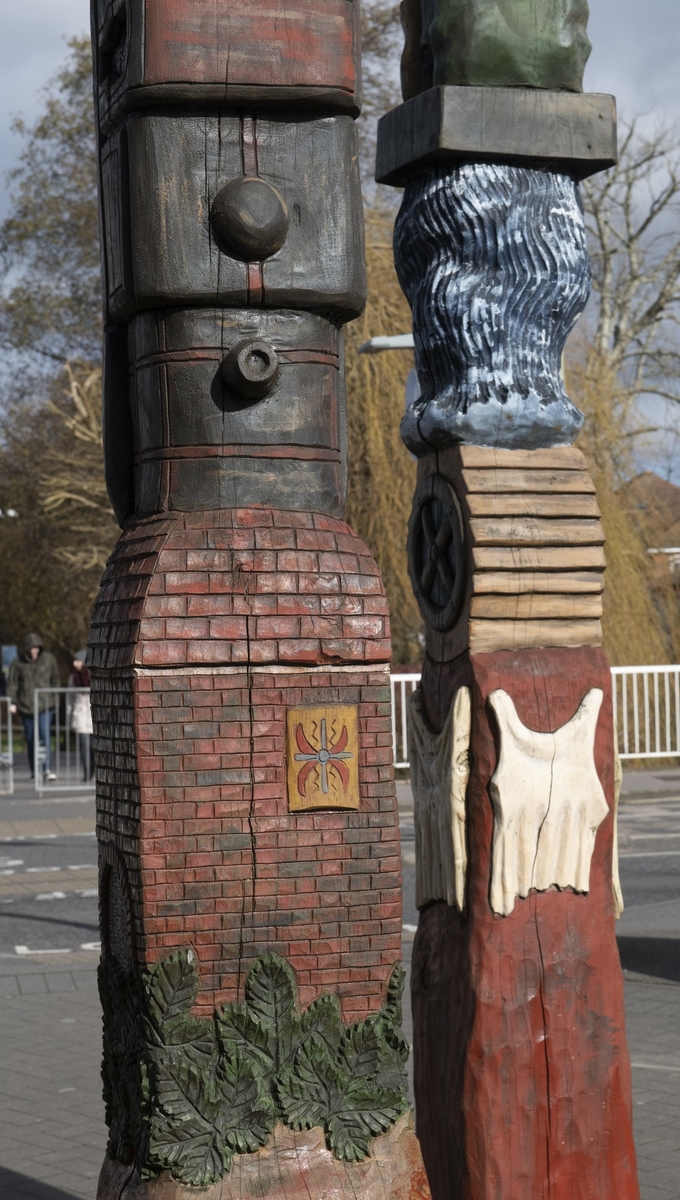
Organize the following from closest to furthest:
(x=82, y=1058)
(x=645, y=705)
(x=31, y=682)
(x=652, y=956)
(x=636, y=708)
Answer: (x=82, y=1058) → (x=652, y=956) → (x=636, y=708) → (x=645, y=705) → (x=31, y=682)

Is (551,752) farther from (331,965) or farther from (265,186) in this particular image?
(265,186)

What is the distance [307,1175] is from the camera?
2.81m

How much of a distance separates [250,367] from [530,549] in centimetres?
80

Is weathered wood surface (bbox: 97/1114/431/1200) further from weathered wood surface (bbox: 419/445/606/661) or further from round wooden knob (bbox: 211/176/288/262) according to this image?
round wooden knob (bbox: 211/176/288/262)

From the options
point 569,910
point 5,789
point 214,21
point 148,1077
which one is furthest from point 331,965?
point 5,789

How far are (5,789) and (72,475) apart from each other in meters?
5.98

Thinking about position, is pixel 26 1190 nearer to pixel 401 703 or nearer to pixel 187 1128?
pixel 187 1128

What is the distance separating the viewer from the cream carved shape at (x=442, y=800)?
3318 millimetres

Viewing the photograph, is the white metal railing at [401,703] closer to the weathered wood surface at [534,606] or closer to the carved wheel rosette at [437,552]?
the carved wheel rosette at [437,552]

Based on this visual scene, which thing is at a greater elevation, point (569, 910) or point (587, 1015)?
point (569, 910)

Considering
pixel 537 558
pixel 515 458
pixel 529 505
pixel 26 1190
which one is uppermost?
pixel 515 458

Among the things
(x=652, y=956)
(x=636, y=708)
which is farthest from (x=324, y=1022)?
(x=636, y=708)

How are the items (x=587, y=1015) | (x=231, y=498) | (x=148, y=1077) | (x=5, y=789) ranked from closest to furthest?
(x=148, y=1077) → (x=231, y=498) → (x=587, y=1015) → (x=5, y=789)

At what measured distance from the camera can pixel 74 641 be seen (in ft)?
101
